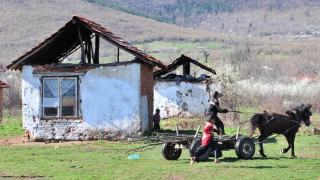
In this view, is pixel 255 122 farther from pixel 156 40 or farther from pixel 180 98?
pixel 156 40

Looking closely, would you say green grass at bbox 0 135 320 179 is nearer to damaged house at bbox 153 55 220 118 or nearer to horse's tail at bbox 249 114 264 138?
horse's tail at bbox 249 114 264 138

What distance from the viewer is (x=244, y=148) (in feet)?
50.3

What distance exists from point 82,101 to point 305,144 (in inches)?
367

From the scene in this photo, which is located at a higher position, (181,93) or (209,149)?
(181,93)

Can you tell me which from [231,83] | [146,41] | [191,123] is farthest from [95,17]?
[191,123]

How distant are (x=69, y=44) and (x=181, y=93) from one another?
1314 cm

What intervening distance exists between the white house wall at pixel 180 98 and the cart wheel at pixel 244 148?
2058 cm

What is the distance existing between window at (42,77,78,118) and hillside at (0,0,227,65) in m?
91.9

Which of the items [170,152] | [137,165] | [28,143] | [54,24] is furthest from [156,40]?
[137,165]

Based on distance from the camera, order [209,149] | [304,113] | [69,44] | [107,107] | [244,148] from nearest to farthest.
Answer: [209,149] < [244,148] < [304,113] < [107,107] < [69,44]

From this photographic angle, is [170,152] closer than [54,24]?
Yes

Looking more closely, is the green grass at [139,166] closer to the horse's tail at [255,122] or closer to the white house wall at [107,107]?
the horse's tail at [255,122]

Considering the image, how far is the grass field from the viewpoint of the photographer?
12.9 meters

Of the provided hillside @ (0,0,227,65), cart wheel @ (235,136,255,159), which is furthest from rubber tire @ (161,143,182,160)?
hillside @ (0,0,227,65)
